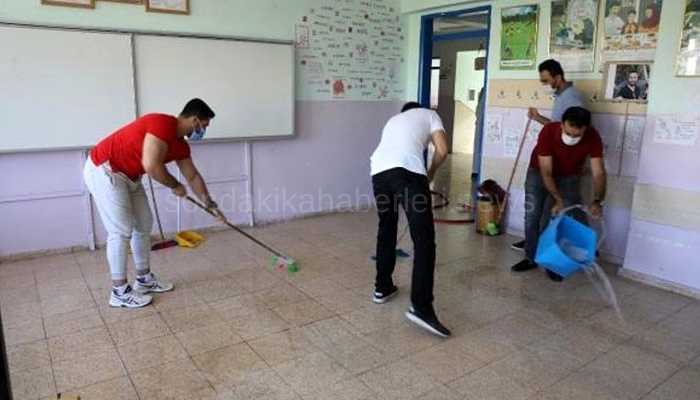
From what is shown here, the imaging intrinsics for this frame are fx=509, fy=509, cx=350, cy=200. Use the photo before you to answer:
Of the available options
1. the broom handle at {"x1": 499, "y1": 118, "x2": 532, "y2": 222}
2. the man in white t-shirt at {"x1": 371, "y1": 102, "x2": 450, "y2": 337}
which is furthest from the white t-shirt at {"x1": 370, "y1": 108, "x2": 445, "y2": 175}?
the broom handle at {"x1": 499, "y1": 118, "x2": 532, "y2": 222}

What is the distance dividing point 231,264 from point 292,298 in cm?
77

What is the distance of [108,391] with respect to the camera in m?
2.14

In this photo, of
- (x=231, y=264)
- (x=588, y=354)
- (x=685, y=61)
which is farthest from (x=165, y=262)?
(x=685, y=61)

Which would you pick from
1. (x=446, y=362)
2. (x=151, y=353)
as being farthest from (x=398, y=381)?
(x=151, y=353)

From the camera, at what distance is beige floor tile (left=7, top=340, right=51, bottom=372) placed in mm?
2323

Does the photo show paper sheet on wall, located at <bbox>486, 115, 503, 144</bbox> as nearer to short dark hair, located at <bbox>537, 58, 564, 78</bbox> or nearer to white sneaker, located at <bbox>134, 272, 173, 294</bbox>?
short dark hair, located at <bbox>537, 58, 564, 78</bbox>

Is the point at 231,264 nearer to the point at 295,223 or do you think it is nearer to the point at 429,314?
the point at 295,223

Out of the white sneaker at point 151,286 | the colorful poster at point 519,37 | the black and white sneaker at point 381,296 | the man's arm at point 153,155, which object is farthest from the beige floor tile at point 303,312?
the colorful poster at point 519,37

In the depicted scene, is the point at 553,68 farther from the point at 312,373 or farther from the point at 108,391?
the point at 108,391

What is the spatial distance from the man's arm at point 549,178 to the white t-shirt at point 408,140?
1.05m

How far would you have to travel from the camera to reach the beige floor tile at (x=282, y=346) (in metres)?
2.44

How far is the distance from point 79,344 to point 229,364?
2.60ft

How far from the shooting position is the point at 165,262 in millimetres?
3693

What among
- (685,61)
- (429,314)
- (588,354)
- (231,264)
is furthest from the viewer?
(231,264)
